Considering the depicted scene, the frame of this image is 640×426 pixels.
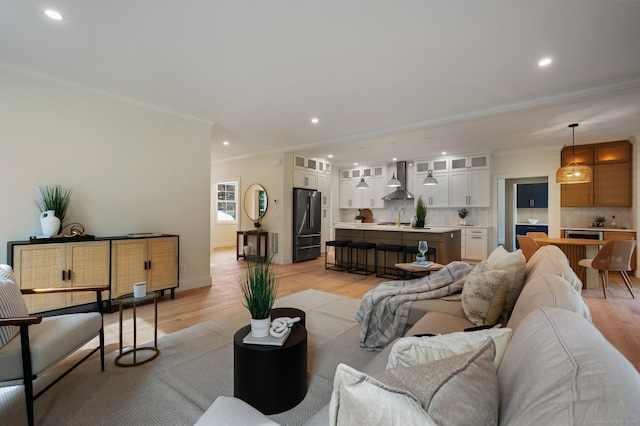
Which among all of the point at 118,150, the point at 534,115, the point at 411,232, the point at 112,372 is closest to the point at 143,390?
the point at 112,372

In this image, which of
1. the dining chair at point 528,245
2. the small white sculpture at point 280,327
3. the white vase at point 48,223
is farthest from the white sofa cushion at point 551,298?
the white vase at point 48,223

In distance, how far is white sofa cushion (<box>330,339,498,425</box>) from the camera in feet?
1.90

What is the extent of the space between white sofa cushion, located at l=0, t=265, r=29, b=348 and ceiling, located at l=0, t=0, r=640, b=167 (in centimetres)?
202

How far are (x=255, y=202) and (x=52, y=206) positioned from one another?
4.41 meters

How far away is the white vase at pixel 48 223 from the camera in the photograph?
10.4ft

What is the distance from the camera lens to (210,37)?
2.59 m

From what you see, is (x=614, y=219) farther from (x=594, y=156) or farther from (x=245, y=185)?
(x=245, y=185)

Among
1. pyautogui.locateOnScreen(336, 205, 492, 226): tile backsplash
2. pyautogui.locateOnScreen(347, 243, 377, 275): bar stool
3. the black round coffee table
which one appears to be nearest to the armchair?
the black round coffee table

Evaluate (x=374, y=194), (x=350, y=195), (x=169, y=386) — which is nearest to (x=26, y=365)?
(x=169, y=386)

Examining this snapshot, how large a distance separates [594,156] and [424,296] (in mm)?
6290

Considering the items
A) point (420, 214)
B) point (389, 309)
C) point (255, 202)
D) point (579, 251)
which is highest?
point (255, 202)

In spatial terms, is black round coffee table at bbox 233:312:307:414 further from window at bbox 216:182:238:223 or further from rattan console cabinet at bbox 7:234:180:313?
window at bbox 216:182:238:223

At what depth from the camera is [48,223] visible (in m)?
3.16

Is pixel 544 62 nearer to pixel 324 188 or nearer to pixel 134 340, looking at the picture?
pixel 134 340
